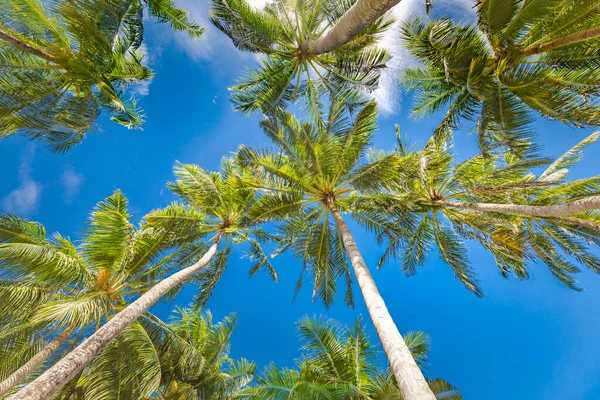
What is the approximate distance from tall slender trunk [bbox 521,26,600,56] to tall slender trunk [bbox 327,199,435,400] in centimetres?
602

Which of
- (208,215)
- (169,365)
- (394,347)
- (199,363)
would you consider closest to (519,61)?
(394,347)

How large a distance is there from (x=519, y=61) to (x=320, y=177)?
5.48 meters

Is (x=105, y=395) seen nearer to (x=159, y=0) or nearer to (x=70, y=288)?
(x=70, y=288)

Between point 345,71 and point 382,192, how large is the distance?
3.69 meters

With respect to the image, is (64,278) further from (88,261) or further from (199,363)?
(199,363)

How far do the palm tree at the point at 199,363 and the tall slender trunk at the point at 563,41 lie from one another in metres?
11.1

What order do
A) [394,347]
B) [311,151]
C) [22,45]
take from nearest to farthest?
1. [394,347]
2. [22,45]
3. [311,151]

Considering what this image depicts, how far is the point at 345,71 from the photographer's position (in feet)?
31.6

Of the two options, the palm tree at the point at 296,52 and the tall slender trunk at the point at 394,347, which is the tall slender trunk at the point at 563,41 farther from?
the tall slender trunk at the point at 394,347

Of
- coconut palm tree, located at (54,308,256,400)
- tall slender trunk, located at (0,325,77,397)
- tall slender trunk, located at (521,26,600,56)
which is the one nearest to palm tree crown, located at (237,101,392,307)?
tall slender trunk, located at (521,26,600,56)

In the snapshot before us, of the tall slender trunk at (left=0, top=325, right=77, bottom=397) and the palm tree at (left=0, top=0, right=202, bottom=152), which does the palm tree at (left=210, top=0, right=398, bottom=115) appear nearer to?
Result: the palm tree at (left=0, top=0, right=202, bottom=152)

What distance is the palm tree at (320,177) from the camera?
8820mm

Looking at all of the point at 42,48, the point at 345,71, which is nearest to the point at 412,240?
the point at 345,71

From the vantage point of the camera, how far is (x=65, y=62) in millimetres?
7398
